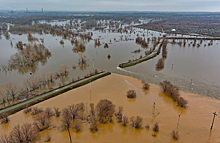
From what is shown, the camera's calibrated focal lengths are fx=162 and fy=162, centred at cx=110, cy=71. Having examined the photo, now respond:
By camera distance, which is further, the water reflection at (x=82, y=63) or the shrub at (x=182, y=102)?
the water reflection at (x=82, y=63)

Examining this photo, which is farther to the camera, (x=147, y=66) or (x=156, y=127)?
(x=147, y=66)

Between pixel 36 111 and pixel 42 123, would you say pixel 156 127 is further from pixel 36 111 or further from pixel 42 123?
pixel 36 111

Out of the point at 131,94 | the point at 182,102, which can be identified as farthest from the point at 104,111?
the point at 182,102

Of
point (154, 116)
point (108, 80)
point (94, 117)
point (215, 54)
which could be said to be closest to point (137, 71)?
point (108, 80)

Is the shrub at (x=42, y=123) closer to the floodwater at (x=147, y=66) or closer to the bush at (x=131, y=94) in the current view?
the bush at (x=131, y=94)

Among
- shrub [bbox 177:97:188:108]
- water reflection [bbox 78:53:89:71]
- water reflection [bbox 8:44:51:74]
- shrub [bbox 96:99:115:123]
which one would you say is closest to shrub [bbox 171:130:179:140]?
shrub [bbox 177:97:188:108]

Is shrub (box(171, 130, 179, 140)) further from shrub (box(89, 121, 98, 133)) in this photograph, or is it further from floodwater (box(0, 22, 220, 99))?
floodwater (box(0, 22, 220, 99))

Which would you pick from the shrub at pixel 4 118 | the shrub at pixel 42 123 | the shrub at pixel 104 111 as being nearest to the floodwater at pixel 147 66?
the shrub at pixel 4 118

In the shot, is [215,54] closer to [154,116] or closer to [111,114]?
[154,116]
